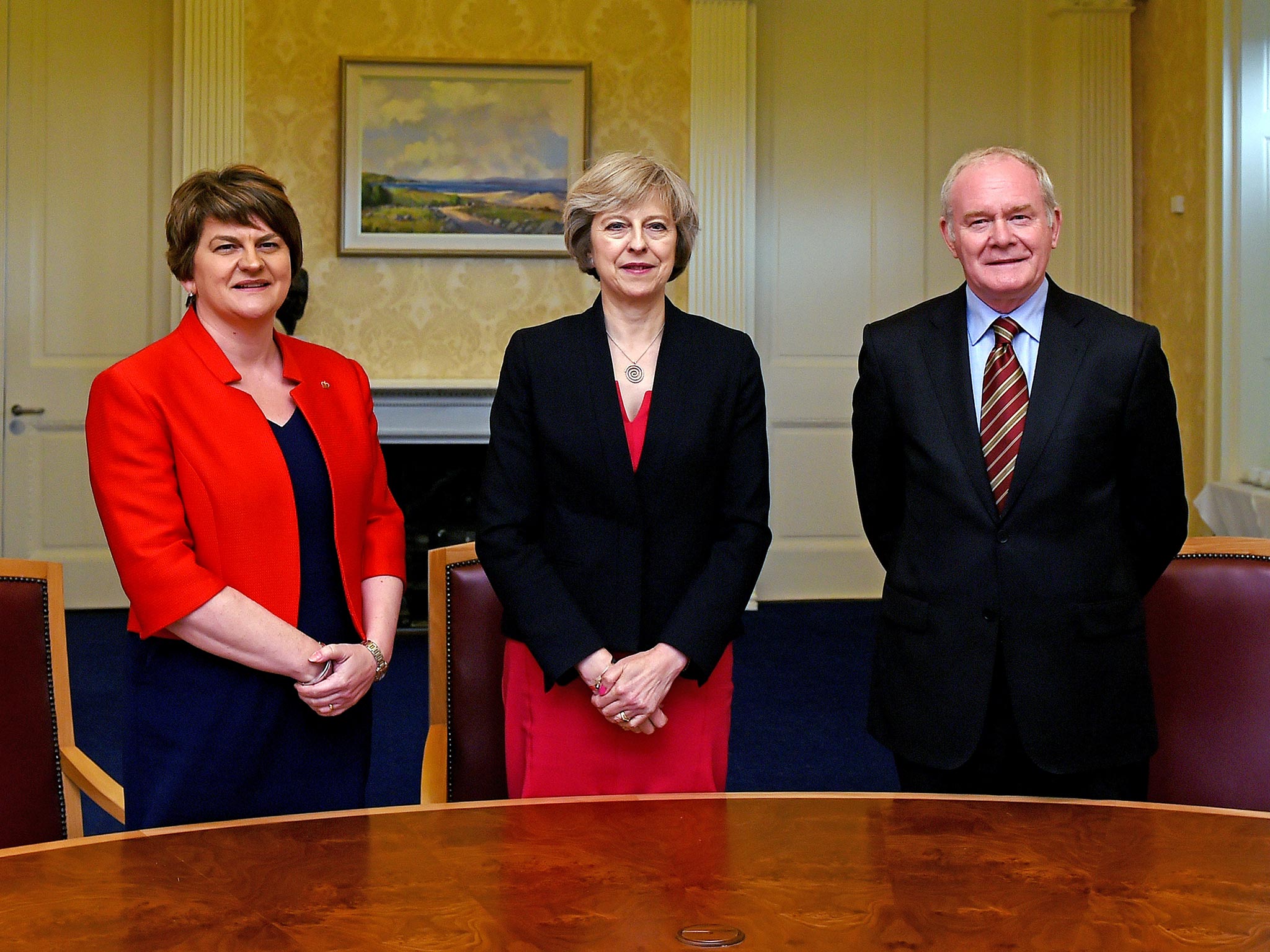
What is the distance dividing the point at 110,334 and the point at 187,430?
4.79 metres

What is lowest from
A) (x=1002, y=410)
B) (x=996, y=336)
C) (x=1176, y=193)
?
(x=1002, y=410)

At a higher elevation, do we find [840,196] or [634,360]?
[840,196]

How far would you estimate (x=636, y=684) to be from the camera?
1835 millimetres

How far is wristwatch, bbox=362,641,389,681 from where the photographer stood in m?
1.84

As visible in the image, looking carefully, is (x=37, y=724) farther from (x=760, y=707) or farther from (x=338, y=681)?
(x=760, y=707)

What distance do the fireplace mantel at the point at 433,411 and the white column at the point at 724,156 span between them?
4.08ft

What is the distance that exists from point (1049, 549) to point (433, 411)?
14.1 ft

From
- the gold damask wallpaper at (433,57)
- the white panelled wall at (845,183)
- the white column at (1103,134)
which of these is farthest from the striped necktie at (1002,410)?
the white column at (1103,134)

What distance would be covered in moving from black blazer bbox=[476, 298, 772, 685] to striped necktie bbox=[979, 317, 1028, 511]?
36cm

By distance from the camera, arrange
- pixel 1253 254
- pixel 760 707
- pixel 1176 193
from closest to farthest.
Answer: pixel 760 707 → pixel 1253 254 → pixel 1176 193

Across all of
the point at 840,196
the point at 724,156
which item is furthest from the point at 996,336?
the point at 840,196

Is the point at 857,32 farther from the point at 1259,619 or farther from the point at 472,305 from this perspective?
the point at 1259,619

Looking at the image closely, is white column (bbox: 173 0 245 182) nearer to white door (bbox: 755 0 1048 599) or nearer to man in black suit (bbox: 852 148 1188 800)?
white door (bbox: 755 0 1048 599)

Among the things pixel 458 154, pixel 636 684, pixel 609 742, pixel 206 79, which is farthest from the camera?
pixel 458 154
